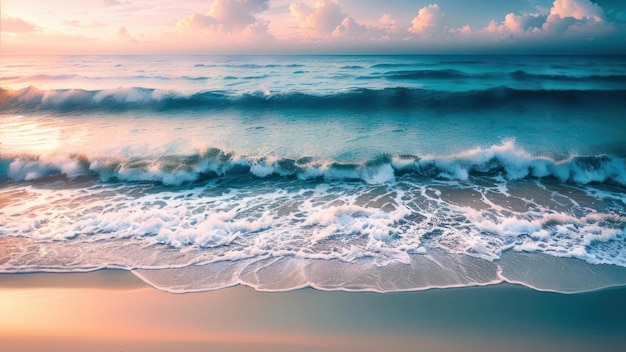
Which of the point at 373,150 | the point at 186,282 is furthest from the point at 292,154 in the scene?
the point at 186,282

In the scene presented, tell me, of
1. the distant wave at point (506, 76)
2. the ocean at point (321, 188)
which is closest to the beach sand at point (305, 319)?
the ocean at point (321, 188)

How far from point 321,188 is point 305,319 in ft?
13.6

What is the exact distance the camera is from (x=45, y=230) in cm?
561

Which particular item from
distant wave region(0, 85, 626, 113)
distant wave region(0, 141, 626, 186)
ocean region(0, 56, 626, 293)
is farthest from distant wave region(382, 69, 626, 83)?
distant wave region(0, 141, 626, 186)

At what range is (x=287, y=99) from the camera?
1598cm

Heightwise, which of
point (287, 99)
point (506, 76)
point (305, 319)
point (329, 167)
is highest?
point (506, 76)

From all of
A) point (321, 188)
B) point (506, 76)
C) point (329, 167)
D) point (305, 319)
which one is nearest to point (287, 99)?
point (329, 167)

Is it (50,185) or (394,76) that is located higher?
(394,76)

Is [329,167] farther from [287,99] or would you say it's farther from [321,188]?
[287,99]

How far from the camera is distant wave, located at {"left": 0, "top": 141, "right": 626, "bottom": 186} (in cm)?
793

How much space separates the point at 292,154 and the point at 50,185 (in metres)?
5.64

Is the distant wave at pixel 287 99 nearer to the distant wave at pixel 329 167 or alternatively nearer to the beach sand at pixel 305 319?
the distant wave at pixel 329 167

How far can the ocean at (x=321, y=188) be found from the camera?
4559 mm

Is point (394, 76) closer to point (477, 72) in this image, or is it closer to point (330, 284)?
point (477, 72)
